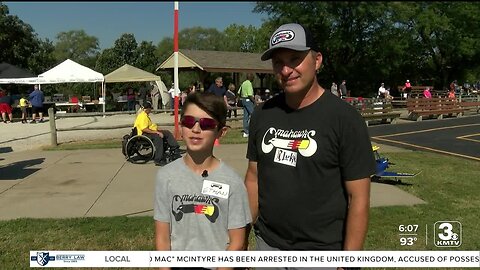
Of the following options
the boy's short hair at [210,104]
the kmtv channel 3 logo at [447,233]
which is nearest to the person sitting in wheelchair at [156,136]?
the kmtv channel 3 logo at [447,233]

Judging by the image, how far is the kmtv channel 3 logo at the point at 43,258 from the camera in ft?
6.66

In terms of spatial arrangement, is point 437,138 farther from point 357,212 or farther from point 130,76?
point 130,76

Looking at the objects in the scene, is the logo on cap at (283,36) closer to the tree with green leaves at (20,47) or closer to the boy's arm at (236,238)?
the boy's arm at (236,238)

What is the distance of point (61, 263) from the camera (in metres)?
1.97

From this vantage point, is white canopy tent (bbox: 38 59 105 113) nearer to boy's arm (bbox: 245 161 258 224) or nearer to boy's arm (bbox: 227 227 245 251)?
boy's arm (bbox: 245 161 258 224)

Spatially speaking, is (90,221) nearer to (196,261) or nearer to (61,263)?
(61,263)

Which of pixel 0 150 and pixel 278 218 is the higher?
pixel 278 218

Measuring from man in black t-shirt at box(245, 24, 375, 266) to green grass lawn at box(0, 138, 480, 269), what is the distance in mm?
2238

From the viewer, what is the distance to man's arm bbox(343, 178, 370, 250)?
178 cm

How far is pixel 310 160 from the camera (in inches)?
71.1

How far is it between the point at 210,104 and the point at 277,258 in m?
0.77

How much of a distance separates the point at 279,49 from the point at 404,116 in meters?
Answer: 19.3

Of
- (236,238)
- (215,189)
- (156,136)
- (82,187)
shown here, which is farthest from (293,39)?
(156,136)

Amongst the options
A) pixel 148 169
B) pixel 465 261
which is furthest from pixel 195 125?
pixel 148 169
